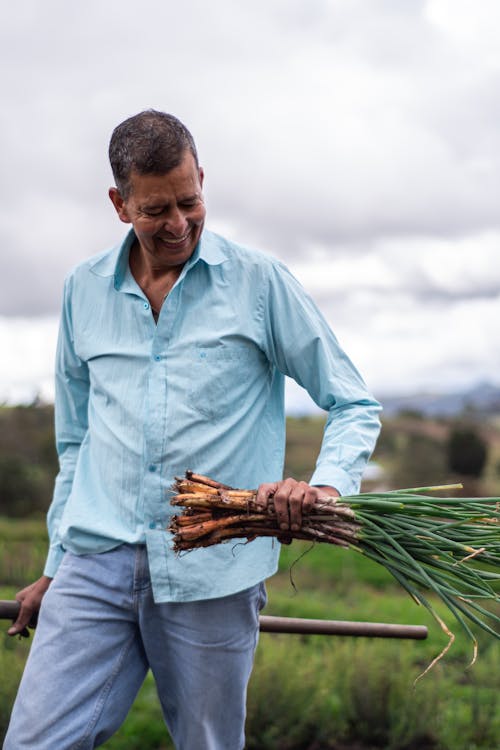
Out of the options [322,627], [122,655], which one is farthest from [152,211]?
[322,627]

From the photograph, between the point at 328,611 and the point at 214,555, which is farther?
the point at 328,611

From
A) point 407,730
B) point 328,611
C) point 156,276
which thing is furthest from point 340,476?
point 328,611

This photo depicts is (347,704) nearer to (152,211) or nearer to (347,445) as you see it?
(347,445)

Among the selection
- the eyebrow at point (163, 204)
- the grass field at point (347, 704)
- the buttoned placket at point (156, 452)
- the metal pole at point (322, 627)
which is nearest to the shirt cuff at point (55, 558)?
the metal pole at point (322, 627)

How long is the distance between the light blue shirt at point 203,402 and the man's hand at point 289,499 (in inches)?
8.6

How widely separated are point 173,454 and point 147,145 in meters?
0.79

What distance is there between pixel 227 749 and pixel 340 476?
2.77ft

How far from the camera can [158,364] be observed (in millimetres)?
2580

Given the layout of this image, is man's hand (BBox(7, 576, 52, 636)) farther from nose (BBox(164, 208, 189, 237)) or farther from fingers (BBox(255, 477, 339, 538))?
nose (BBox(164, 208, 189, 237))

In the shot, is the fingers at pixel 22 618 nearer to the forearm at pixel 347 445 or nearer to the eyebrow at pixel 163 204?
the forearm at pixel 347 445

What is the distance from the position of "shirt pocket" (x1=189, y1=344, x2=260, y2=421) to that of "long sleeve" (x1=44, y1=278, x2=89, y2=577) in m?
0.51

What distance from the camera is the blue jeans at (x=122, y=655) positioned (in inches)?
98.0

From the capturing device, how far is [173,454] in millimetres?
2531

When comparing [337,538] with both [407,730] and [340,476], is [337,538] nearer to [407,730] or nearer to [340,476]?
[340,476]
